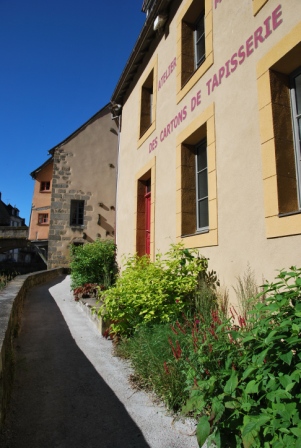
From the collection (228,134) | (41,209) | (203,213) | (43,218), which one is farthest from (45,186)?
(228,134)

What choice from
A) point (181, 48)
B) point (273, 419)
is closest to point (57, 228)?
point (181, 48)

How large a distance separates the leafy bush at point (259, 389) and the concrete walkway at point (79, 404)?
1.95 ft

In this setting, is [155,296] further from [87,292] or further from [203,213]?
[87,292]

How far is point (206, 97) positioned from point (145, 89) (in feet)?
11.9

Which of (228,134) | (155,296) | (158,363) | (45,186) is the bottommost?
(158,363)

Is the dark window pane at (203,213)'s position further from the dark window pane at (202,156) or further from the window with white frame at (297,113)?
the window with white frame at (297,113)

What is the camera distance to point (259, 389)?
1875 millimetres

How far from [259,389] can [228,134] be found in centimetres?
309

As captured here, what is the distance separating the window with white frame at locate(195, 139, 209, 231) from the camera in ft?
16.3

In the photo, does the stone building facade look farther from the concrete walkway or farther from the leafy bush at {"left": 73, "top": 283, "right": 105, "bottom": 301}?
the concrete walkway

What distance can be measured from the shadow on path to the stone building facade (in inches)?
529

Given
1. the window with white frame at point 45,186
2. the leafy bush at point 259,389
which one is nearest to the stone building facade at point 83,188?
the window with white frame at point 45,186

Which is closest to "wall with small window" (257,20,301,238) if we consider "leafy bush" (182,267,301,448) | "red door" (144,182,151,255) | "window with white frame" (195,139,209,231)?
"leafy bush" (182,267,301,448)

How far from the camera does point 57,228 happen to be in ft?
58.6
